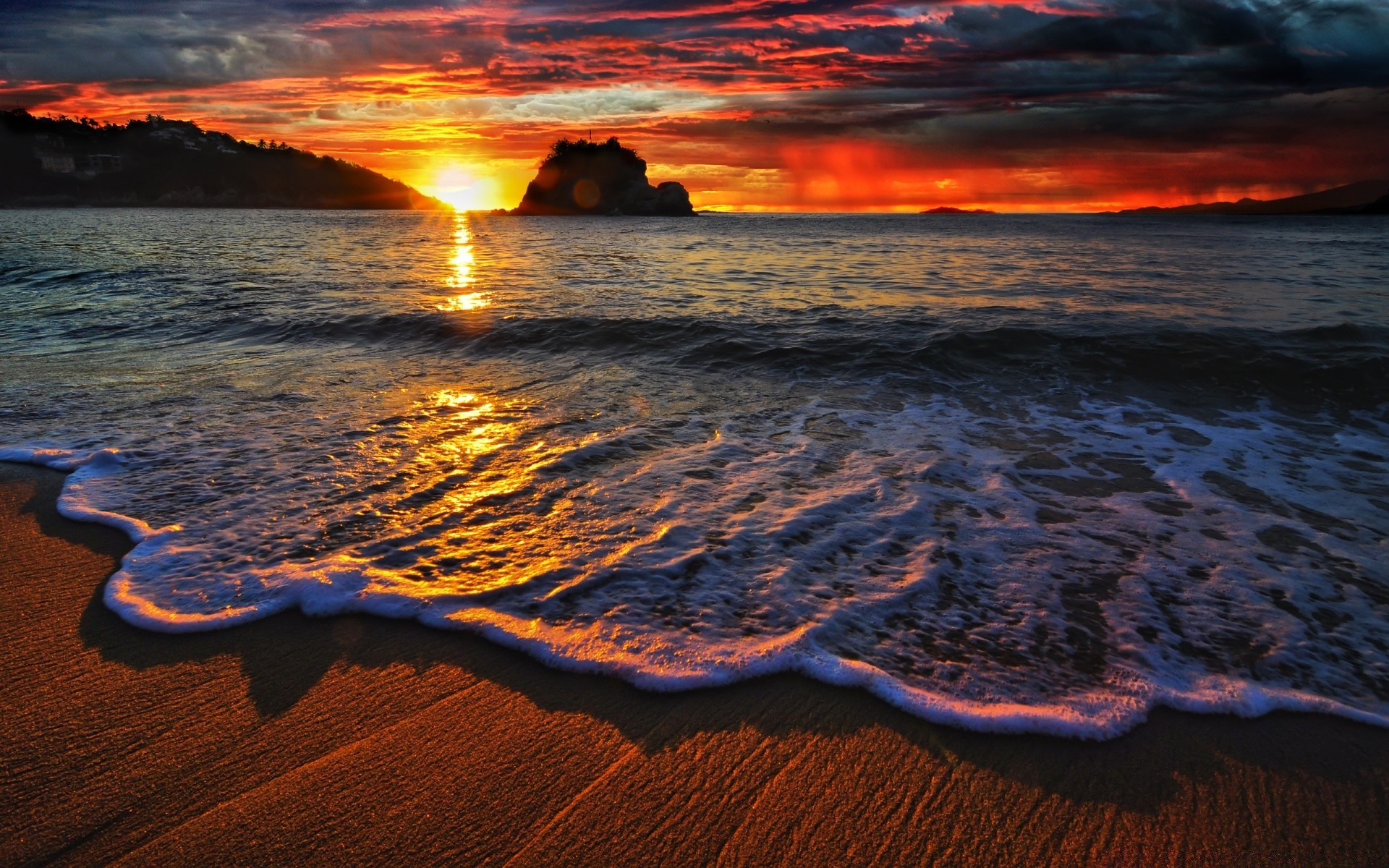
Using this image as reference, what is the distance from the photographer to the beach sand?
197 centimetres

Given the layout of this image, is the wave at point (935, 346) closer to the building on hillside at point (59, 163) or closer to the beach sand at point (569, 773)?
the beach sand at point (569, 773)

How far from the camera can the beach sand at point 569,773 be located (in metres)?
1.97

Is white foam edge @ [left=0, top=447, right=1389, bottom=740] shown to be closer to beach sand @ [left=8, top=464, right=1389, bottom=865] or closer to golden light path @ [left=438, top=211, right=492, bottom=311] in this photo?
beach sand @ [left=8, top=464, right=1389, bottom=865]

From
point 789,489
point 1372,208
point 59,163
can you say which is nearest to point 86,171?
point 59,163

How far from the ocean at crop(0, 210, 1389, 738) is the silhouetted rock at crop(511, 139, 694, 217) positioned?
129107 millimetres

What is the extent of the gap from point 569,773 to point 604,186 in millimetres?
140487

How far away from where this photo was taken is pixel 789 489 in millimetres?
4586

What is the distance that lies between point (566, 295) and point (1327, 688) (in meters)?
14.0

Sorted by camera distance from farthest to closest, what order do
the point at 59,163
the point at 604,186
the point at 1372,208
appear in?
the point at 59,163 → the point at 604,186 → the point at 1372,208

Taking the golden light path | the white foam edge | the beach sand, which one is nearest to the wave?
the golden light path

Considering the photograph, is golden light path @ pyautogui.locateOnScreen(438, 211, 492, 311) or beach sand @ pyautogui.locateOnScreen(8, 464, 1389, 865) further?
golden light path @ pyautogui.locateOnScreen(438, 211, 492, 311)

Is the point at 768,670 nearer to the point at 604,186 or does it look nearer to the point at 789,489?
the point at 789,489

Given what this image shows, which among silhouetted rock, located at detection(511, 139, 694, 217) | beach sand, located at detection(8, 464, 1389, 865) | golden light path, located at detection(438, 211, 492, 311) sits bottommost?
beach sand, located at detection(8, 464, 1389, 865)

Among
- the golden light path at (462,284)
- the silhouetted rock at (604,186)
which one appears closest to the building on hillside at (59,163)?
the silhouetted rock at (604,186)
